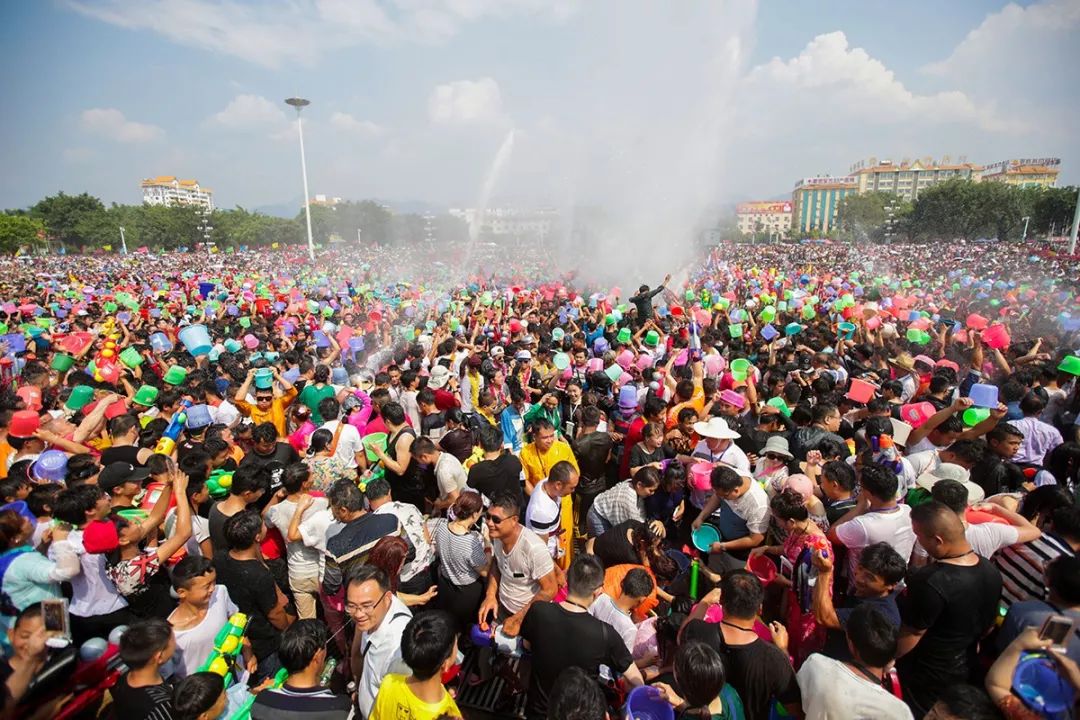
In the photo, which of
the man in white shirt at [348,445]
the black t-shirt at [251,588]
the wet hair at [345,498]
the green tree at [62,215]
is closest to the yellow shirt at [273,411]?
the man in white shirt at [348,445]

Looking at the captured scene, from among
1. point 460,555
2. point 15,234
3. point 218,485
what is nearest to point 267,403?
point 218,485

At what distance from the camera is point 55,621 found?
2.29m

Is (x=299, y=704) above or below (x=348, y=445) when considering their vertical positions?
below

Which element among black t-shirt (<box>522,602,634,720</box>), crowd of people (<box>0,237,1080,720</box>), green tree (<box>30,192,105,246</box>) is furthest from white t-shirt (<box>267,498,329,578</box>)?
green tree (<box>30,192,105,246</box>)

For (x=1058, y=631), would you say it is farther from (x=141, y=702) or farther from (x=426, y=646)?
(x=141, y=702)

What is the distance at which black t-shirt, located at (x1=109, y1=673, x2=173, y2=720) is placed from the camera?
7.64 feet

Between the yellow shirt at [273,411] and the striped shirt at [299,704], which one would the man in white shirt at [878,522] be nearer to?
the striped shirt at [299,704]

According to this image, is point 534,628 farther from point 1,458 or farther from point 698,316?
point 698,316

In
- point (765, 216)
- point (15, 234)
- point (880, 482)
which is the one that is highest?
point (765, 216)

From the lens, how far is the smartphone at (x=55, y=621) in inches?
89.2

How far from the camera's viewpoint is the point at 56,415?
5.84 meters

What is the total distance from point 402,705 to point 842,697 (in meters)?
1.77

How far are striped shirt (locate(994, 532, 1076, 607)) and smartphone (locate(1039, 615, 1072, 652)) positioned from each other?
98cm

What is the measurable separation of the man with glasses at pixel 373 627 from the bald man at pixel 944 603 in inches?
98.3
